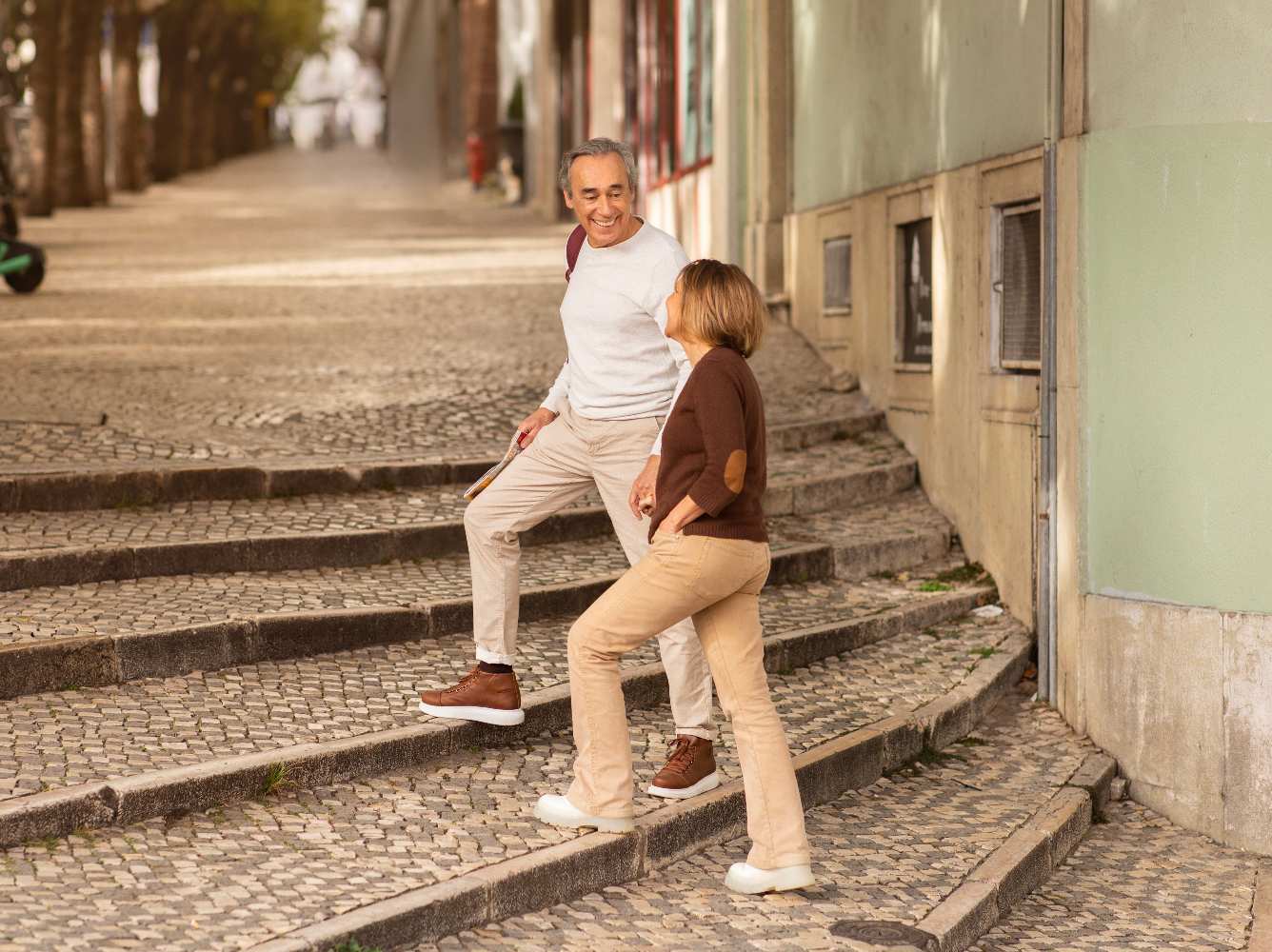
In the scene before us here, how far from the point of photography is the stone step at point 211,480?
24.9 ft

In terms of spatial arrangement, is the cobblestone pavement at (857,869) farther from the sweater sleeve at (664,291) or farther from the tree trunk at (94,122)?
the tree trunk at (94,122)

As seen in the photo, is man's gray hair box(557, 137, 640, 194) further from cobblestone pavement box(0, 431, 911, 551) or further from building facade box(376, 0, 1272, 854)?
cobblestone pavement box(0, 431, 911, 551)

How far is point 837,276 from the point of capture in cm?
1155

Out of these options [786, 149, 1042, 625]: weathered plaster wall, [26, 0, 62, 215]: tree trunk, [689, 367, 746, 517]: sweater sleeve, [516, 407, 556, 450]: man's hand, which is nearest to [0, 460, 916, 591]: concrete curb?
[786, 149, 1042, 625]: weathered plaster wall

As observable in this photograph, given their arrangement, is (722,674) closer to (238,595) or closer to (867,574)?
(238,595)

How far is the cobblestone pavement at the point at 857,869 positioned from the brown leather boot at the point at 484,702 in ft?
2.48

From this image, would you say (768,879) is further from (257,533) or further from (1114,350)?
(257,533)

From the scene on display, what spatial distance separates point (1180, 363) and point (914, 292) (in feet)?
10.9

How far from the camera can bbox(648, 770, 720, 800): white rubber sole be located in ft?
17.7

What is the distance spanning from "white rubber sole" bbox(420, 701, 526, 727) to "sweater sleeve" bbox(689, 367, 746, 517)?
1331 millimetres

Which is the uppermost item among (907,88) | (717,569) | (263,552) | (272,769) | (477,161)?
(477,161)

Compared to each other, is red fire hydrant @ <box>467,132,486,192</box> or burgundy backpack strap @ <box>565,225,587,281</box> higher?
red fire hydrant @ <box>467,132,486,192</box>

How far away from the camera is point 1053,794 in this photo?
620 centimetres

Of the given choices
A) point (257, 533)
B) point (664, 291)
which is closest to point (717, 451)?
point (664, 291)
